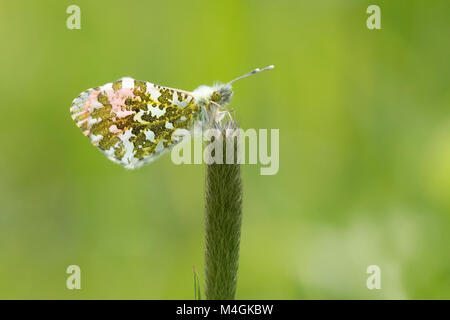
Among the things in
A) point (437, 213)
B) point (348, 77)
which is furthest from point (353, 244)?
point (348, 77)

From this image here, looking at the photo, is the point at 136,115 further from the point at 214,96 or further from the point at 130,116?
the point at 214,96

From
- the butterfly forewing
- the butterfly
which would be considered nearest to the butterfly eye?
the butterfly

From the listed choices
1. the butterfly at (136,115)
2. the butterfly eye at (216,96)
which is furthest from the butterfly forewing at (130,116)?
the butterfly eye at (216,96)

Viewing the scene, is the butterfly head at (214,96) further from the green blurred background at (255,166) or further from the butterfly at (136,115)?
the green blurred background at (255,166)

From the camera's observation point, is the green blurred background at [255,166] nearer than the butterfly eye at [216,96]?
No
